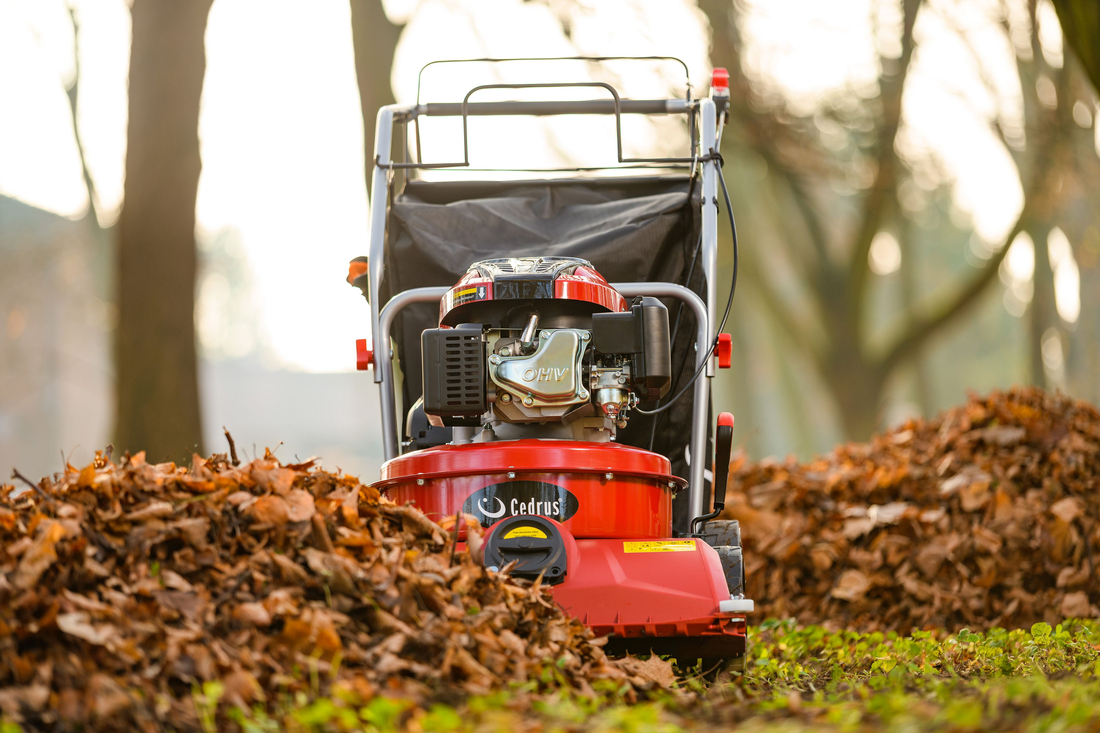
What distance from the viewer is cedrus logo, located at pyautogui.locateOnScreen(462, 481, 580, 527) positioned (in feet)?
11.6

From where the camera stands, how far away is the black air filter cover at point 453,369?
11.7 feet

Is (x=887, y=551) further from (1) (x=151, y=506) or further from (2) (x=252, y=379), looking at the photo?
(2) (x=252, y=379)

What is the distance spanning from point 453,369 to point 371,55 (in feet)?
20.9

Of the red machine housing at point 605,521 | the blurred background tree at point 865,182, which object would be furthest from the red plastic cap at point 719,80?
the blurred background tree at point 865,182

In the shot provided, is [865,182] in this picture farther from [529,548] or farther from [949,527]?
[529,548]

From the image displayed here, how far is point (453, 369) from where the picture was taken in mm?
3582

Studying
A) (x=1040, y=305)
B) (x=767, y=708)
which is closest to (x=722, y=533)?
(x=767, y=708)

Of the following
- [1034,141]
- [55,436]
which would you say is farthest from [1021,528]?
[55,436]

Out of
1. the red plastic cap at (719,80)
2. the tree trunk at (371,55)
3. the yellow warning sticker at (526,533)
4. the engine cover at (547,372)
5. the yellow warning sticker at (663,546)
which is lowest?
the yellow warning sticker at (663,546)

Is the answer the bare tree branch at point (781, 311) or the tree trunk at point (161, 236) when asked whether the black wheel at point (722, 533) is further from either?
the bare tree branch at point (781, 311)

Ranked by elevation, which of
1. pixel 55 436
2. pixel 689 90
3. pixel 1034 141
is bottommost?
pixel 55 436

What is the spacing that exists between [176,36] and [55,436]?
771 inches

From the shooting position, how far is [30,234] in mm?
19219

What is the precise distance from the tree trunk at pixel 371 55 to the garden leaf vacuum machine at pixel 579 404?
13.6 feet
